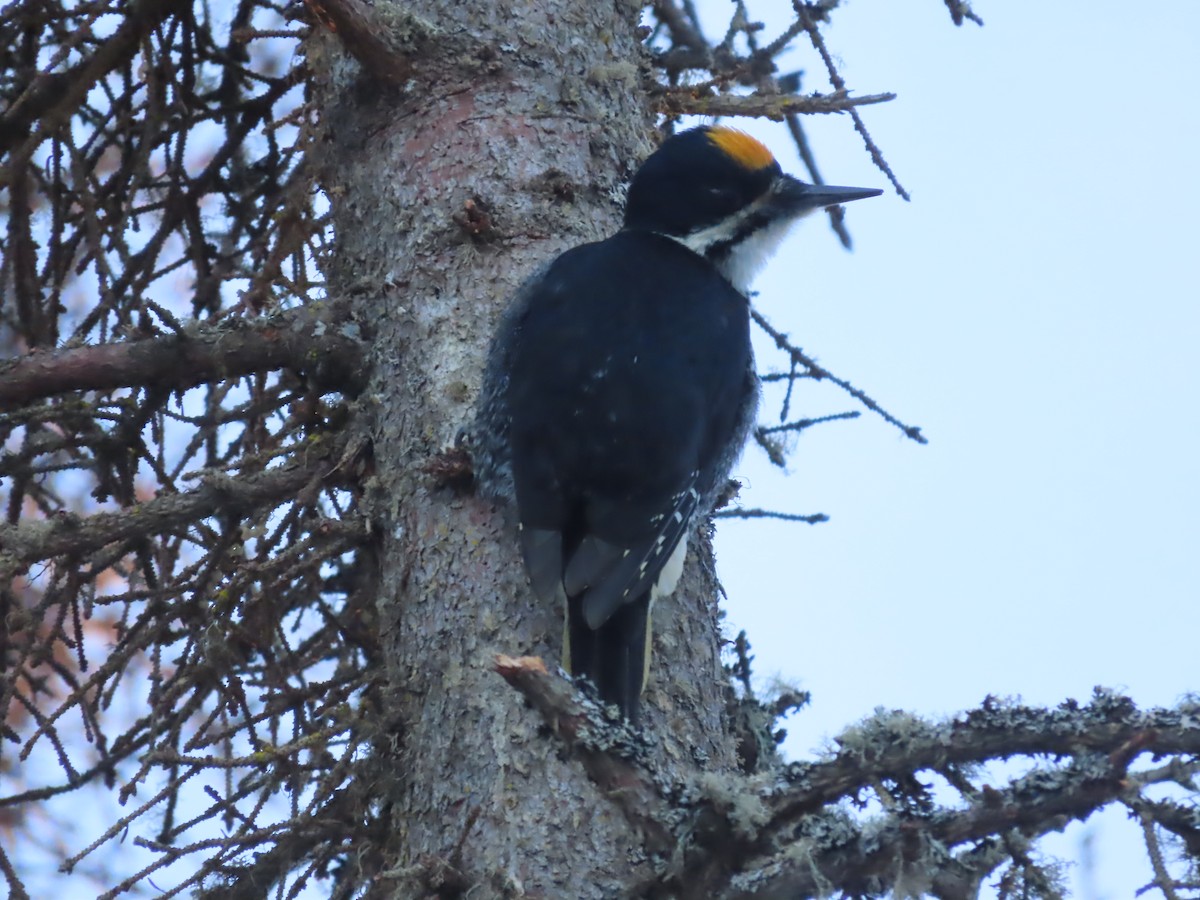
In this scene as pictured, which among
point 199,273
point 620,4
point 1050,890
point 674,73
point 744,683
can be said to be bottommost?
point 1050,890

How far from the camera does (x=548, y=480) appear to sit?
347 centimetres

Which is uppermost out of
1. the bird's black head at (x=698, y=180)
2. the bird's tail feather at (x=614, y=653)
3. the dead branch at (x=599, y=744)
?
the bird's black head at (x=698, y=180)

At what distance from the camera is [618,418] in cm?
361

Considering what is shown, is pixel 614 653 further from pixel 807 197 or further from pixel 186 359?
pixel 807 197

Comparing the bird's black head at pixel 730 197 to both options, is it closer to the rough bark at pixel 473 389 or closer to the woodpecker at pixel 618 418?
the woodpecker at pixel 618 418

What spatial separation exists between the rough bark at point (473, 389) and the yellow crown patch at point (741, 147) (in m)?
0.22

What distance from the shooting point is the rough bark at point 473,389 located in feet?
9.27

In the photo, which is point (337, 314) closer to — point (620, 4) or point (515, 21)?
point (515, 21)

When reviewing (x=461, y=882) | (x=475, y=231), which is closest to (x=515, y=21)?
(x=475, y=231)

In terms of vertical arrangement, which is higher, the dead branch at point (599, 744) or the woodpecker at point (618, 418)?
the woodpecker at point (618, 418)

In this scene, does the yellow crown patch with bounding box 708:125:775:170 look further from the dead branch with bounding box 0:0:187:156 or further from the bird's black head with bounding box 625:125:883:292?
the dead branch with bounding box 0:0:187:156

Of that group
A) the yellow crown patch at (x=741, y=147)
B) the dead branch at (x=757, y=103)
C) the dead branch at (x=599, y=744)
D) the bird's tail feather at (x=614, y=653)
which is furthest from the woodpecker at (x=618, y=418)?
the dead branch at (x=599, y=744)

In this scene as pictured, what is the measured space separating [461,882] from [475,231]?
1731 mm

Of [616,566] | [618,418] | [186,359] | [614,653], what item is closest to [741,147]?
[618,418]
